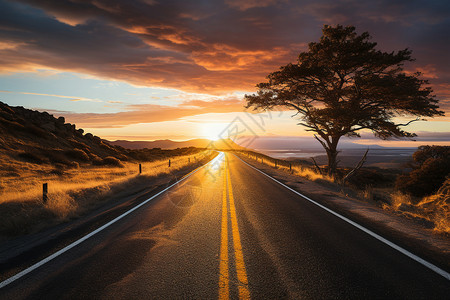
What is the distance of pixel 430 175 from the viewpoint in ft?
57.6

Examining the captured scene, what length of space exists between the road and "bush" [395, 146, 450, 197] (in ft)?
51.6

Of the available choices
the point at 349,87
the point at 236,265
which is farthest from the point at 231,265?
the point at 349,87

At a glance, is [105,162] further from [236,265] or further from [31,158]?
[236,265]

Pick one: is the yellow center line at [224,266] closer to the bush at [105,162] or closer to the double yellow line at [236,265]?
the double yellow line at [236,265]

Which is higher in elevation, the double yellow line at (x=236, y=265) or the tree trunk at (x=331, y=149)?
the tree trunk at (x=331, y=149)

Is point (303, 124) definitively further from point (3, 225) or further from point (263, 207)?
point (3, 225)

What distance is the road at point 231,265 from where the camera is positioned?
338 centimetres

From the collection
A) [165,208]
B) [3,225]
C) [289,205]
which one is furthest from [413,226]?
[3,225]

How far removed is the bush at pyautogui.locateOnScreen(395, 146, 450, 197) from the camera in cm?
1709

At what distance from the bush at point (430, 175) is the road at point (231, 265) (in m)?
15.7

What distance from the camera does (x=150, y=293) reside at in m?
3.37

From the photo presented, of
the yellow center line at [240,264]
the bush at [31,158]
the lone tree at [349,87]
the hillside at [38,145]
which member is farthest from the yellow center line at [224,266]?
the bush at [31,158]

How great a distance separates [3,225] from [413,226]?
1142 centimetres

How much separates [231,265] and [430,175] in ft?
67.5
